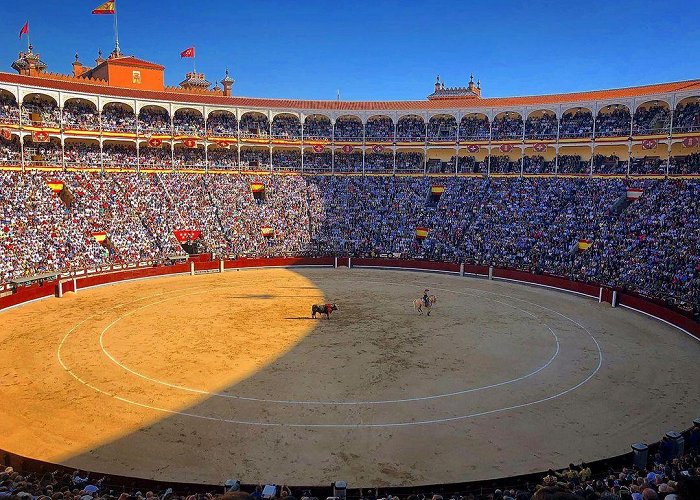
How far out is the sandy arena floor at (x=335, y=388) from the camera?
1353 centimetres

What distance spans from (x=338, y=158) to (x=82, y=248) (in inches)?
1191

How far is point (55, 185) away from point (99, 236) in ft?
22.0

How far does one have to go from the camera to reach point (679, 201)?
38812 mm

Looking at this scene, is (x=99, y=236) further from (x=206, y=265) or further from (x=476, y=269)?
(x=476, y=269)

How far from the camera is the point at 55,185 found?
143ft

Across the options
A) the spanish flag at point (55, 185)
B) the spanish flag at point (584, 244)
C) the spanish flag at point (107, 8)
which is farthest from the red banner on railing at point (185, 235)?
the spanish flag at point (584, 244)

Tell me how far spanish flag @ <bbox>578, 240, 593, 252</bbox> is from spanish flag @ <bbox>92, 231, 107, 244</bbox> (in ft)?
123

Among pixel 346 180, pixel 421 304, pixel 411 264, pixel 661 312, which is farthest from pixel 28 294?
pixel 661 312

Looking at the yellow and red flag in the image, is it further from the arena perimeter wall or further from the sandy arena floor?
the sandy arena floor

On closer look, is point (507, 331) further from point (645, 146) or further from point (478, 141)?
point (478, 141)

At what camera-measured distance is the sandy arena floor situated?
44.4 feet

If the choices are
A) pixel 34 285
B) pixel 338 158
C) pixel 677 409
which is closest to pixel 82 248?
pixel 34 285

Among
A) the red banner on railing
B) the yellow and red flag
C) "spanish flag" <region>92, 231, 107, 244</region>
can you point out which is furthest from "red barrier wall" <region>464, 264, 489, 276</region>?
the yellow and red flag

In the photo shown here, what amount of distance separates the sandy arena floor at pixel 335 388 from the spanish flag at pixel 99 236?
11.6m
